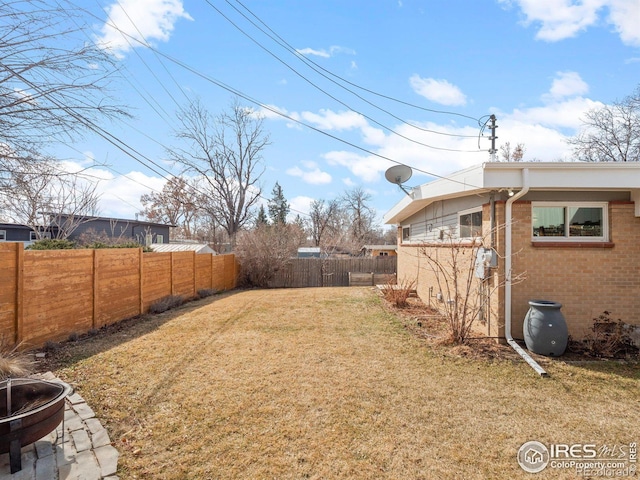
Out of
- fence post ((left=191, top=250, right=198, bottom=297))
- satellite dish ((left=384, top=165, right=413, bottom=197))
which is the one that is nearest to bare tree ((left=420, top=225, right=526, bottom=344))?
satellite dish ((left=384, top=165, right=413, bottom=197))

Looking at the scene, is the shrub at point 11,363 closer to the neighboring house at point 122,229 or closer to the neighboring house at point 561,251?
the neighboring house at point 561,251

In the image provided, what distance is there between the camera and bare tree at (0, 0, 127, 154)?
12.8 feet

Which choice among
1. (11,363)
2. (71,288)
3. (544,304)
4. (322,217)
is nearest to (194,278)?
(71,288)

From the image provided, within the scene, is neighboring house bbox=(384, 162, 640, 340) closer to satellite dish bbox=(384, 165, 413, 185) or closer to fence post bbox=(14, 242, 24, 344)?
satellite dish bbox=(384, 165, 413, 185)

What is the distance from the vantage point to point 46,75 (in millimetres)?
4160

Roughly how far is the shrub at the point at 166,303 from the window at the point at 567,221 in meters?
9.26

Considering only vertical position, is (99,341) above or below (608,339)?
below

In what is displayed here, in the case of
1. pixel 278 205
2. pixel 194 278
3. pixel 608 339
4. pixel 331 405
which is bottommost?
pixel 331 405

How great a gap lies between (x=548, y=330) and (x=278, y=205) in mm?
37855

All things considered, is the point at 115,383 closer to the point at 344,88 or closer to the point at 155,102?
the point at 344,88

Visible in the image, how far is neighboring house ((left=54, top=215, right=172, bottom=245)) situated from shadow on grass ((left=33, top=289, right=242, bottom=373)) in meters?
12.5

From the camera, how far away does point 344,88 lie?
9.36 meters

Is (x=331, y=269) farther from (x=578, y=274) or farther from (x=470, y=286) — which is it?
(x=578, y=274)

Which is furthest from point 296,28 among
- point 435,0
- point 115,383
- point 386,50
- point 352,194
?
point 352,194
